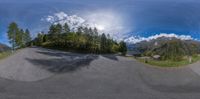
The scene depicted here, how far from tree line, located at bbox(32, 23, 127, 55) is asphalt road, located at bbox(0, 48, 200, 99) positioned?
627mm

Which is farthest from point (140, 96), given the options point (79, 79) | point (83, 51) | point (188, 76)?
point (83, 51)

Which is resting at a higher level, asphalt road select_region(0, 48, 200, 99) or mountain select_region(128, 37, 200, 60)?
mountain select_region(128, 37, 200, 60)

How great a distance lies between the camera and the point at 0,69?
14688 mm

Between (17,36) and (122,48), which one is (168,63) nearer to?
(122,48)

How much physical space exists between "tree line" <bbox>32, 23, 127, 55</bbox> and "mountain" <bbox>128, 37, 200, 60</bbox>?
1.28 metres

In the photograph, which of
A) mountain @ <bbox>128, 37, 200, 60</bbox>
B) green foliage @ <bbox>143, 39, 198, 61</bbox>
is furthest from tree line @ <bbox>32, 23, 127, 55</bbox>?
green foliage @ <bbox>143, 39, 198, 61</bbox>

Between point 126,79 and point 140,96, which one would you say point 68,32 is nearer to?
point 126,79

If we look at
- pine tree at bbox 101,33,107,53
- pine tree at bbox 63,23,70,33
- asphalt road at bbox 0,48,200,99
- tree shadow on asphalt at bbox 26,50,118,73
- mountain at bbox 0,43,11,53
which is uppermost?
pine tree at bbox 63,23,70,33

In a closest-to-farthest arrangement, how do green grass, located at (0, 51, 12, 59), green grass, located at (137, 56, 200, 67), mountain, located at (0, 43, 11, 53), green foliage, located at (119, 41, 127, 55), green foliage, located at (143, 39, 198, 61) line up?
green grass, located at (137, 56, 200, 67) → green foliage, located at (143, 39, 198, 61) → green foliage, located at (119, 41, 127, 55) → mountain, located at (0, 43, 11, 53) → green grass, located at (0, 51, 12, 59)

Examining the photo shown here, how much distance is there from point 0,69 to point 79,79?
5.68m

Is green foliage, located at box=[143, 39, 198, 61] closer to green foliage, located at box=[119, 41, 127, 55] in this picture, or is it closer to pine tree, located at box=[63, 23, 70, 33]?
green foliage, located at box=[119, 41, 127, 55]

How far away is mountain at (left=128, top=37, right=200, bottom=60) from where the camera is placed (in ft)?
49.1

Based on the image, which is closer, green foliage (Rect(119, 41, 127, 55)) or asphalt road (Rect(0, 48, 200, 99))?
asphalt road (Rect(0, 48, 200, 99))

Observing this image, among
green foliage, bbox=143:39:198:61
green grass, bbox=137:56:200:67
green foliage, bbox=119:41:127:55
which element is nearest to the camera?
green grass, bbox=137:56:200:67
